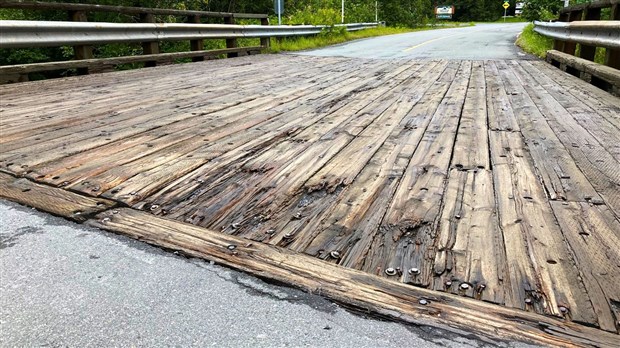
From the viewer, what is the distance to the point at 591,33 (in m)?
5.59

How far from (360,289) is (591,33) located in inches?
225

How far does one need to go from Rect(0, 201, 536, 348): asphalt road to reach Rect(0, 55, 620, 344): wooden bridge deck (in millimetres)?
237

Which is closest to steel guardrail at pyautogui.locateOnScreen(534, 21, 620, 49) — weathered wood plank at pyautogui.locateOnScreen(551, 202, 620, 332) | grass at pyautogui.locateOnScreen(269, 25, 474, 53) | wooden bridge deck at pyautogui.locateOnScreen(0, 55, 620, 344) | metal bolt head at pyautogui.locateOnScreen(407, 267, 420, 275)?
wooden bridge deck at pyautogui.locateOnScreen(0, 55, 620, 344)

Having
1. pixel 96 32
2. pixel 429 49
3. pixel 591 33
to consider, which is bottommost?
pixel 429 49

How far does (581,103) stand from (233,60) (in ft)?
20.0

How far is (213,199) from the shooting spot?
193cm

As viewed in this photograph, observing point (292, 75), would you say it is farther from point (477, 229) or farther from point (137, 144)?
point (477, 229)

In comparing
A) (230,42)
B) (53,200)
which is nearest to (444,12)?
(230,42)

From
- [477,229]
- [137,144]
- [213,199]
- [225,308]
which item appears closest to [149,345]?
[225,308]

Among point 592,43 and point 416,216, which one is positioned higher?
point 592,43

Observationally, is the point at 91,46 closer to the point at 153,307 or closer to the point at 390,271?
the point at 153,307

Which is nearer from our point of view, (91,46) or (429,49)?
(91,46)

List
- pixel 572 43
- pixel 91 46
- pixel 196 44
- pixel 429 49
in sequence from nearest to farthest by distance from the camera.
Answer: pixel 91 46 < pixel 572 43 < pixel 196 44 < pixel 429 49

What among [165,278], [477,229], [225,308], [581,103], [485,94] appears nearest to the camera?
[225,308]
